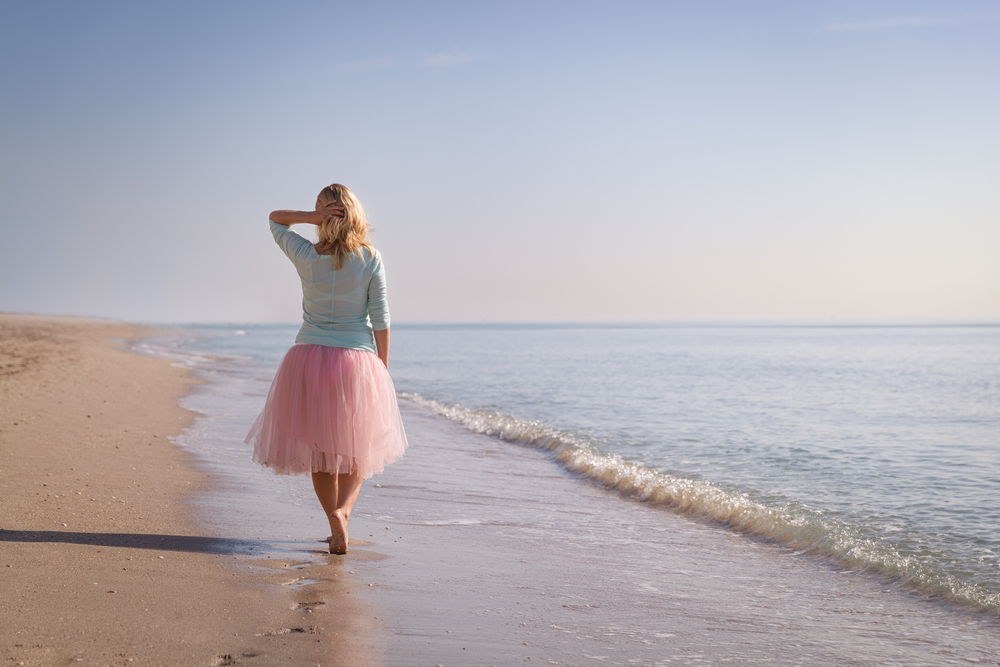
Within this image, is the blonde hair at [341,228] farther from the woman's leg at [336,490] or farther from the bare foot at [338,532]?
the bare foot at [338,532]

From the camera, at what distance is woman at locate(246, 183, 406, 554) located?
376 centimetres

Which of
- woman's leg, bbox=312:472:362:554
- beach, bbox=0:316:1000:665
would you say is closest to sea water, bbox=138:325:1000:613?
beach, bbox=0:316:1000:665

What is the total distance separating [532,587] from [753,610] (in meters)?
1.11

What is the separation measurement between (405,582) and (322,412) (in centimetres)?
103

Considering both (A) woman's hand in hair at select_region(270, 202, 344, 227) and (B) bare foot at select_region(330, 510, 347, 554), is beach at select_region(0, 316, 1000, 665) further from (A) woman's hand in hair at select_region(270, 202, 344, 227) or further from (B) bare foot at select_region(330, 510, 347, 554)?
(A) woman's hand in hair at select_region(270, 202, 344, 227)

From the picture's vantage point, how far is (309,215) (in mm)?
3809

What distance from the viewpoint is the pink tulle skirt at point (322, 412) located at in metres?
3.80

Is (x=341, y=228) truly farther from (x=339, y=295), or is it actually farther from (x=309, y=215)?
(x=339, y=295)

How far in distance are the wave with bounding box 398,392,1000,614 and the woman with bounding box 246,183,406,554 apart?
A: 124 inches

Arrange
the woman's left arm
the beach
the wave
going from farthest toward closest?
the wave < the woman's left arm < the beach

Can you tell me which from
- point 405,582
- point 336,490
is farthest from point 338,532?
point 405,582

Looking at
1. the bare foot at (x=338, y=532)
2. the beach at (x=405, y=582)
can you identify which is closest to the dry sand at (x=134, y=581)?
the beach at (x=405, y=582)

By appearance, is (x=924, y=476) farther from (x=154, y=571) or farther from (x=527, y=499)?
(x=154, y=571)

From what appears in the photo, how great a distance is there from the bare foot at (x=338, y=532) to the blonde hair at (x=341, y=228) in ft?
4.58
